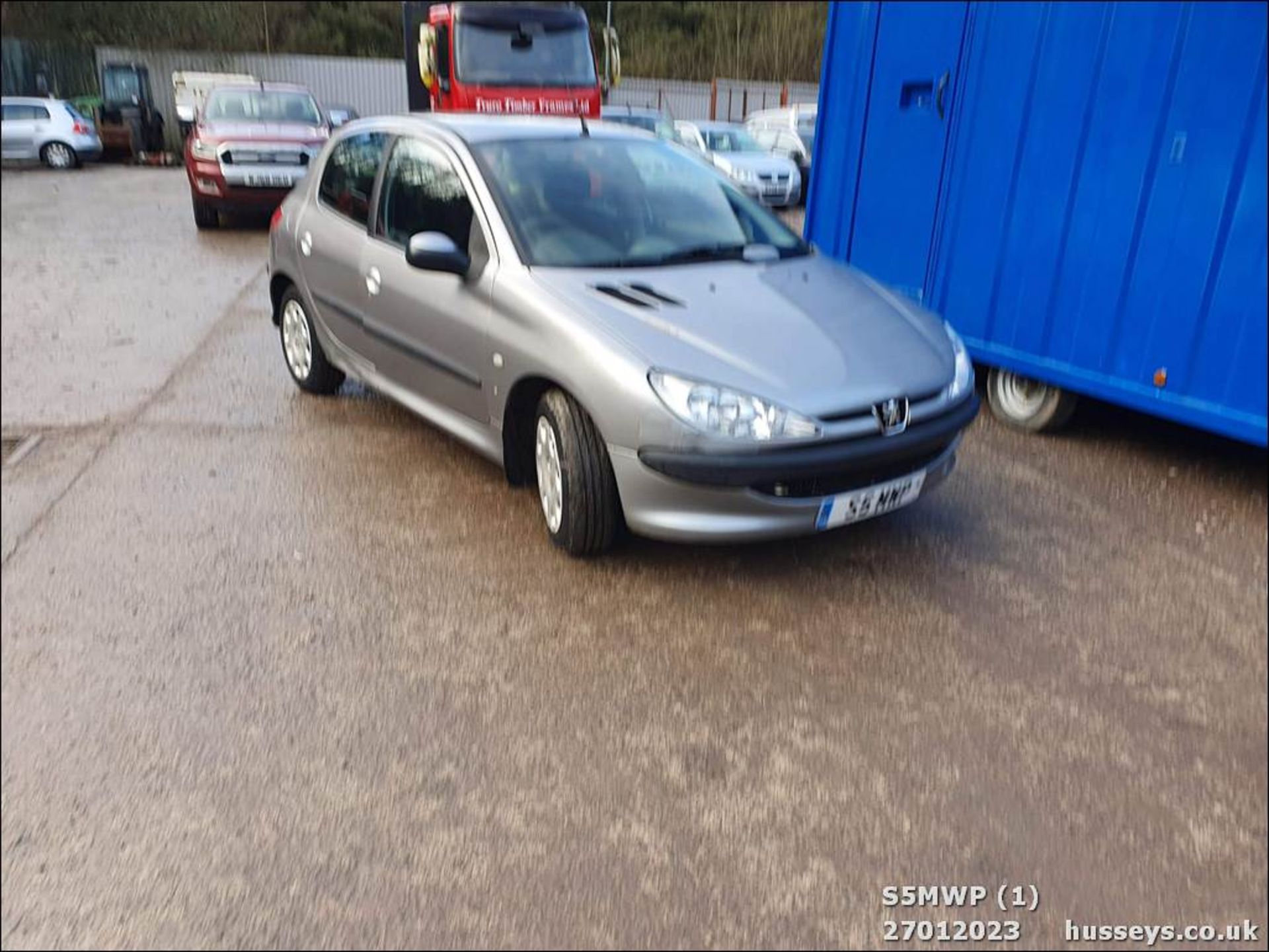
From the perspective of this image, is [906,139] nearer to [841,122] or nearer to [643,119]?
[841,122]

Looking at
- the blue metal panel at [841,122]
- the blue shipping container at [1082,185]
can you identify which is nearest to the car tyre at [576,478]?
Result: the blue shipping container at [1082,185]

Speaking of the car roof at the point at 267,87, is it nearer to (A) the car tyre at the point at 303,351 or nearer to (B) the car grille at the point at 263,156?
(B) the car grille at the point at 263,156

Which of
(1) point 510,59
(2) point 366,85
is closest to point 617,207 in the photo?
(1) point 510,59

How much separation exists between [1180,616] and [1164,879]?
144cm

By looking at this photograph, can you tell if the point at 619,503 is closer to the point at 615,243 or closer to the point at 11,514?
the point at 615,243

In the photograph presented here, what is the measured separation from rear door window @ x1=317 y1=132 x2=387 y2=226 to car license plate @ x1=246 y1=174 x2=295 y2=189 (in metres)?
7.61

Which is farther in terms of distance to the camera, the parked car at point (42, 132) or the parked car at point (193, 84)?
the parked car at point (193, 84)

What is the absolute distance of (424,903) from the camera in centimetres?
224

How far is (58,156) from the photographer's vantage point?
2202 cm

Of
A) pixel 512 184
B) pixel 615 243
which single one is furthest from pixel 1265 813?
pixel 512 184

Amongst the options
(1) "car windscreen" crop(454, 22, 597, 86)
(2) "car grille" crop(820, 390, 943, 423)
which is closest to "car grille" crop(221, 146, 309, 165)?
(1) "car windscreen" crop(454, 22, 597, 86)

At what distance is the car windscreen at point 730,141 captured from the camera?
16062 millimetres

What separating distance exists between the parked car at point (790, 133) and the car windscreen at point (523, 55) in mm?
4392

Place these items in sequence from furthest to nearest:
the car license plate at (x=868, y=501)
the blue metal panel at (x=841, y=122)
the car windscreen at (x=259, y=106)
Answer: the car windscreen at (x=259, y=106) → the blue metal panel at (x=841, y=122) → the car license plate at (x=868, y=501)
